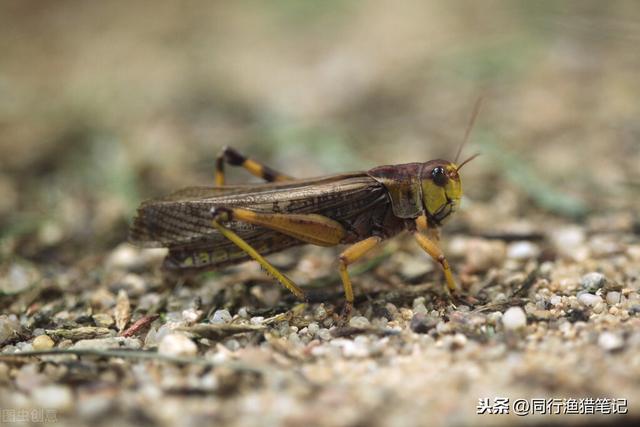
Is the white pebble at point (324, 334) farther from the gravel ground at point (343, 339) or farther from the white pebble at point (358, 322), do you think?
the white pebble at point (358, 322)

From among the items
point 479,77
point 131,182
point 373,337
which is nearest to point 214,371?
point 373,337

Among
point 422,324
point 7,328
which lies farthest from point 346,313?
point 7,328

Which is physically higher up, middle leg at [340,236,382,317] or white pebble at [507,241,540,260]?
white pebble at [507,241,540,260]

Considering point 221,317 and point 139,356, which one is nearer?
point 139,356

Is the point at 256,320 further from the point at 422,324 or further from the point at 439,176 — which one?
the point at 439,176

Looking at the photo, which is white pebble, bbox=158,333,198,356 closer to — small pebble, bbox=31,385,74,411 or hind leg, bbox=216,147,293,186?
small pebble, bbox=31,385,74,411

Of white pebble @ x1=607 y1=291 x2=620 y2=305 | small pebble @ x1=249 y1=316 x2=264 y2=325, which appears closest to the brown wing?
small pebble @ x1=249 y1=316 x2=264 y2=325

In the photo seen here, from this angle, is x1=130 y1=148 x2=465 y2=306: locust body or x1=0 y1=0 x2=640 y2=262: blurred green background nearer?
x1=130 y1=148 x2=465 y2=306: locust body
